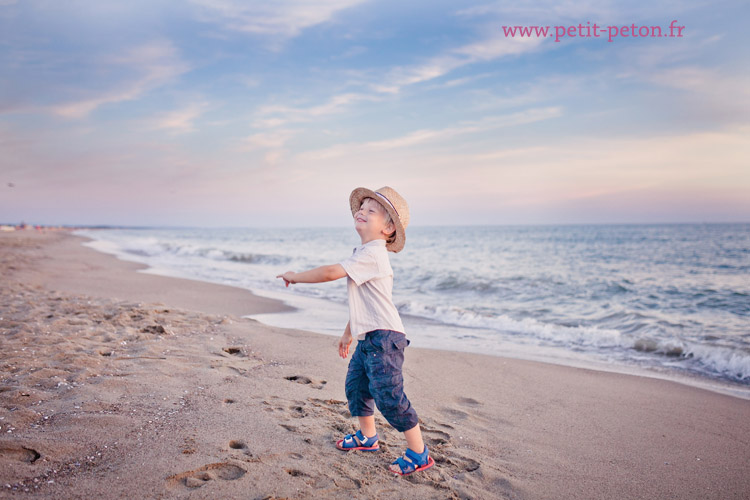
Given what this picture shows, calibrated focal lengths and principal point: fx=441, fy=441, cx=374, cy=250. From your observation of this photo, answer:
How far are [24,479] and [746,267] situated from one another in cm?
2369

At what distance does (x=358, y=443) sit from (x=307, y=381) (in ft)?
4.59

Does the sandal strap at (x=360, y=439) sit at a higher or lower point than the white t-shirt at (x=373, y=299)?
lower

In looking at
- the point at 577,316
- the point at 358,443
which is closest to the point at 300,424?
the point at 358,443

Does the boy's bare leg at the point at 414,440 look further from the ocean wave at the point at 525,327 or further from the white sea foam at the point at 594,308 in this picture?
the ocean wave at the point at 525,327

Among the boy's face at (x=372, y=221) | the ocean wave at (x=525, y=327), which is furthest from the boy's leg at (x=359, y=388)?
the ocean wave at (x=525, y=327)

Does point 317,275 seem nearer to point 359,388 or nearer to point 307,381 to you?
point 359,388

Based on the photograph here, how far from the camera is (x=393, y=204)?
8.95ft

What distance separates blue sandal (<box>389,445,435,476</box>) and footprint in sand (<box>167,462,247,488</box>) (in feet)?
2.87

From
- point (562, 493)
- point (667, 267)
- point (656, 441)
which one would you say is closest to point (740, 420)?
point (656, 441)

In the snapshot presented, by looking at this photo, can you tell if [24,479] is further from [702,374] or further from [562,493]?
[702,374]

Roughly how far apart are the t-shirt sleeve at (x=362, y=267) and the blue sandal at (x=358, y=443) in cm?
102

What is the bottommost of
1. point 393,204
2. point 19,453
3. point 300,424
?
point 300,424

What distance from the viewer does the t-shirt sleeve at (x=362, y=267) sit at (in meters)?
2.51

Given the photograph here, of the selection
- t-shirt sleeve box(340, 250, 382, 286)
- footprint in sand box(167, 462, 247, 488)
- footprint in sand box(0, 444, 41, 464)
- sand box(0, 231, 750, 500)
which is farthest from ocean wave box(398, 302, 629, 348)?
Result: footprint in sand box(0, 444, 41, 464)
